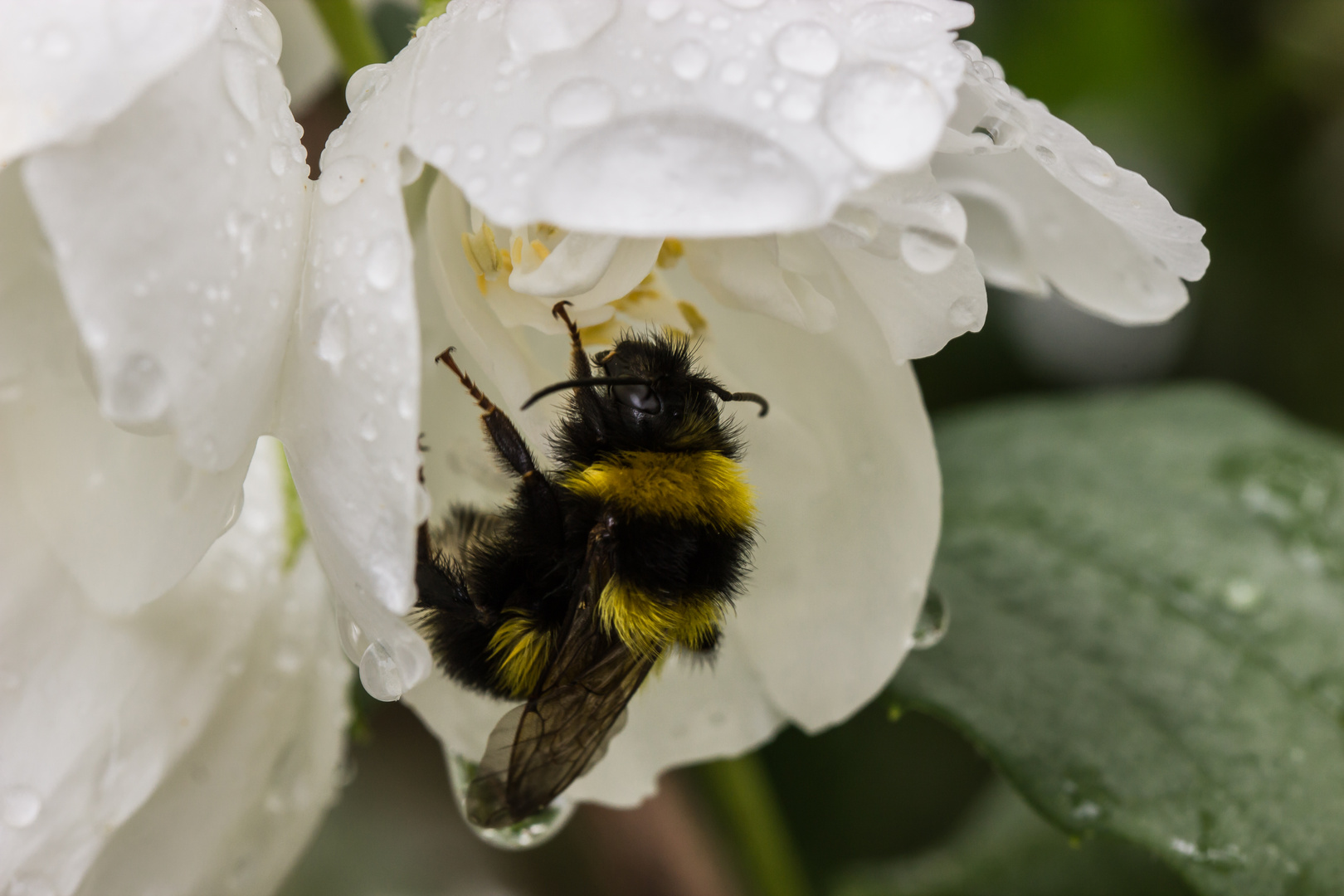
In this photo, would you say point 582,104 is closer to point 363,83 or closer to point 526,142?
point 526,142

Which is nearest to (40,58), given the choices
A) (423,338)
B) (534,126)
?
(534,126)

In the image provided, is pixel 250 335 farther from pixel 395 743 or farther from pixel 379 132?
pixel 395 743

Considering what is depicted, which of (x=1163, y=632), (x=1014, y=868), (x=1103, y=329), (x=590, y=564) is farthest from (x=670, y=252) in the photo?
(x=1103, y=329)

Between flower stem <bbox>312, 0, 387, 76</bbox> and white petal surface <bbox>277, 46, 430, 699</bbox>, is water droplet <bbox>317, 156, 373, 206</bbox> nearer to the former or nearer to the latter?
white petal surface <bbox>277, 46, 430, 699</bbox>

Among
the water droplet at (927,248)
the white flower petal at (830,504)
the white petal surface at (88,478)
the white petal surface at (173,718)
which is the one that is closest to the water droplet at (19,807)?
→ the white petal surface at (173,718)

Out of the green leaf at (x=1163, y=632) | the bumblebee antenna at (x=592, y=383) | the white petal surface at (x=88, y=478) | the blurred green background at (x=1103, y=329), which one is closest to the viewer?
the white petal surface at (x=88, y=478)

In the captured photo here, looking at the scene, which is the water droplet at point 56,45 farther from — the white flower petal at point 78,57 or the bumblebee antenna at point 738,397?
the bumblebee antenna at point 738,397
